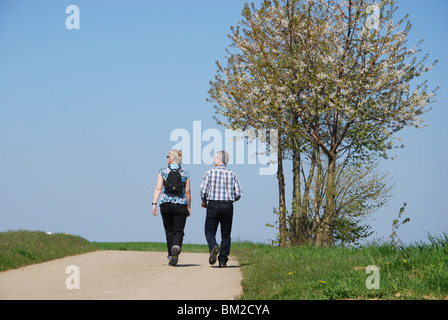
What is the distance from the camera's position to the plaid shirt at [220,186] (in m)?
11.5

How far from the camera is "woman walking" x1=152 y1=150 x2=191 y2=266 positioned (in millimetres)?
11867

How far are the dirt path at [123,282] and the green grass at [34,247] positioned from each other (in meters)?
0.43

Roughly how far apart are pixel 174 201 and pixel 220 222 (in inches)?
45.7

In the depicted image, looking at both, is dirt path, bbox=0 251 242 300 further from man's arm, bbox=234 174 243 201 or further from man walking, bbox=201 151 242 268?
man's arm, bbox=234 174 243 201

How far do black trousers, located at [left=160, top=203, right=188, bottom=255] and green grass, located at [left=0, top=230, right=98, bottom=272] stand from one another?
10.8 feet

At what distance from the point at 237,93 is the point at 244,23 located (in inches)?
105

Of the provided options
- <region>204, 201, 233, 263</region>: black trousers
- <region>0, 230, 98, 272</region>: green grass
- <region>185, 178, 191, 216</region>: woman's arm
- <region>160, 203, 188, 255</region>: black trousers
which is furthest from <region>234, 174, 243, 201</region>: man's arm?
<region>0, 230, 98, 272</region>: green grass

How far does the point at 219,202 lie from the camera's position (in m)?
11.5

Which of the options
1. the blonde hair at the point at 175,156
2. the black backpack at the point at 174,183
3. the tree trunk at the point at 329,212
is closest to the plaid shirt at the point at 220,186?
the black backpack at the point at 174,183

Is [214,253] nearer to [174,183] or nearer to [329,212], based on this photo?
[174,183]

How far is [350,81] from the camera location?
55.0 feet

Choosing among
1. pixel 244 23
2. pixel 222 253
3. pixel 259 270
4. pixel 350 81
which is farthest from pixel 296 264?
pixel 244 23

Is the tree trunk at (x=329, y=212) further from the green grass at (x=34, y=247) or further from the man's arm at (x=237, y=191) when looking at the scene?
the green grass at (x=34, y=247)
